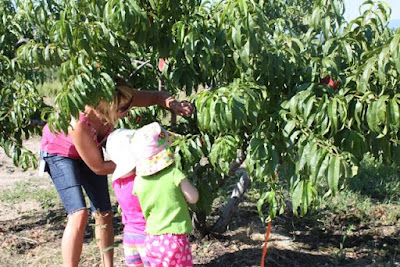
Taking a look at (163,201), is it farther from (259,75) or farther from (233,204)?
(233,204)

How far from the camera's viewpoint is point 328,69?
2381mm

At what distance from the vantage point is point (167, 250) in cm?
268

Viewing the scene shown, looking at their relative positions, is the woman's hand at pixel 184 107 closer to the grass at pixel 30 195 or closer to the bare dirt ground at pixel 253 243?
the bare dirt ground at pixel 253 243

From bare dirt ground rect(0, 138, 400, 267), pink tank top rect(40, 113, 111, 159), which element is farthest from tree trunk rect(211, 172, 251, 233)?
pink tank top rect(40, 113, 111, 159)

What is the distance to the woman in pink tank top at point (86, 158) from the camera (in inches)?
112

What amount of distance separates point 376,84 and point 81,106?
1310 mm

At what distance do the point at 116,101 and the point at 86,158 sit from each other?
1.22ft

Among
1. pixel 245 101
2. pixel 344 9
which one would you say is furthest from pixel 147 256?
pixel 344 9

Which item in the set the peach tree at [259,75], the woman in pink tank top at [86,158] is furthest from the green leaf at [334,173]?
the woman in pink tank top at [86,158]

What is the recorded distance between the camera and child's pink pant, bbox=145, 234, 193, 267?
2.68 meters

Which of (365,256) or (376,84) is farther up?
(376,84)

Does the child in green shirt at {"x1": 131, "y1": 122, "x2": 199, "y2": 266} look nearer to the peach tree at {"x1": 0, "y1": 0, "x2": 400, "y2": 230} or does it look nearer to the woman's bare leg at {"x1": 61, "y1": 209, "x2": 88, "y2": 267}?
the peach tree at {"x1": 0, "y1": 0, "x2": 400, "y2": 230}

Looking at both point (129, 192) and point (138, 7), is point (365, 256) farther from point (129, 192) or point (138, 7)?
point (138, 7)

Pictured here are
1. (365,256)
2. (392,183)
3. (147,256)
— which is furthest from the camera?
(392,183)
